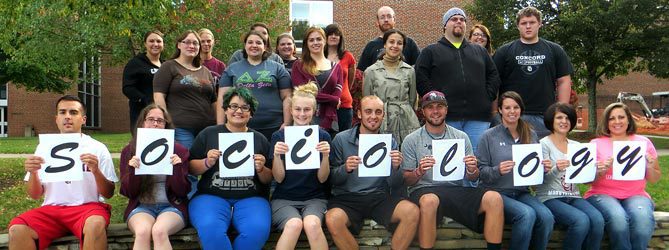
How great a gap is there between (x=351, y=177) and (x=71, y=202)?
217 centimetres

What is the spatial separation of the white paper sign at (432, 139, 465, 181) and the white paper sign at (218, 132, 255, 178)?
4.77ft

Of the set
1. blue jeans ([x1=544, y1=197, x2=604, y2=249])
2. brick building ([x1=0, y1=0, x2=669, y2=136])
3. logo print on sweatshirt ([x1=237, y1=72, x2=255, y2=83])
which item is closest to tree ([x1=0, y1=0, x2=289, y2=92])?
brick building ([x1=0, y1=0, x2=669, y2=136])

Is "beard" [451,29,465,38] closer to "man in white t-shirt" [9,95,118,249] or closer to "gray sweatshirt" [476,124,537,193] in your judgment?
"gray sweatshirt" [476,124,537,193]

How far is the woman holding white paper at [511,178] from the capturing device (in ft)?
13.6

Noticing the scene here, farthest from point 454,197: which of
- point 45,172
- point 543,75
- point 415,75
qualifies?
point 45,172

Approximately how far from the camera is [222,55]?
1617 centimetres

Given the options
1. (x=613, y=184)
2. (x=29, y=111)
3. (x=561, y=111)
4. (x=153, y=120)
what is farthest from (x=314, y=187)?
(x=29, y=111)

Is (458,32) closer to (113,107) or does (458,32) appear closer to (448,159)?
(448,159)

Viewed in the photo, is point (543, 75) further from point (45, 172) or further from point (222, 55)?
point (222, 55)

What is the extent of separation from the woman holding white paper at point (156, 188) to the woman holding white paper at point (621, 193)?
11.1 ft

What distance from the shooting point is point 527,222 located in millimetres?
4094

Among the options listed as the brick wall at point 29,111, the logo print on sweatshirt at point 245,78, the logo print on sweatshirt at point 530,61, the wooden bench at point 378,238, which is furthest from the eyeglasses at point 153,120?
the brick wall at point 29,111

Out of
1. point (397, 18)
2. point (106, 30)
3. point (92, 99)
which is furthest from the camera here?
point (92, 99)

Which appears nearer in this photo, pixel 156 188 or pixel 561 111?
pixel 156 188
